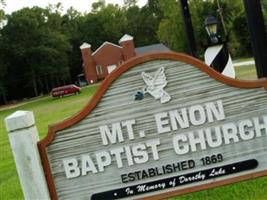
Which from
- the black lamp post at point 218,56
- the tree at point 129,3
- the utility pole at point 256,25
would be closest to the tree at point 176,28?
the black lamp post at point 218,56

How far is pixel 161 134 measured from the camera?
3963 millimetres

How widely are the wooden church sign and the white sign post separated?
0.08 metres

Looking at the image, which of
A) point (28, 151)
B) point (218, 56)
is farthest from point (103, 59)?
point (28, 151)

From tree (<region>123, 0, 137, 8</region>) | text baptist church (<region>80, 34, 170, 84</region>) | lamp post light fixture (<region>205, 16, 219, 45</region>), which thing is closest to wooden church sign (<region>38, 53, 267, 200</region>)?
lamp post light fixture (<region>205, 16, 219, 45</region>)

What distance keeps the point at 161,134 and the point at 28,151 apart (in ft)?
2.96

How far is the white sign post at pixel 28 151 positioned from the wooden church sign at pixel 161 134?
8cm

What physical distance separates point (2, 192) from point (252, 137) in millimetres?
6161

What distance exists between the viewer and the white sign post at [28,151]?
4.00m

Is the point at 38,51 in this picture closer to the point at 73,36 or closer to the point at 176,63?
the point at 73,36

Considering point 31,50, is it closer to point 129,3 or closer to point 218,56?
point 129,3

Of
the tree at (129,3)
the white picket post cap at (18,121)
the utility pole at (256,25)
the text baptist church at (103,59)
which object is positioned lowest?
the text baptist church at (103,59)

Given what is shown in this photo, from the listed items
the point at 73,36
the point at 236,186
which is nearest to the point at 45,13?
the point at 73,36

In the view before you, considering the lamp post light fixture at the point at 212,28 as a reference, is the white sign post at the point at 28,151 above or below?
below

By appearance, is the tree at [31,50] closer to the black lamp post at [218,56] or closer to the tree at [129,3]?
the tree at [129,3]
